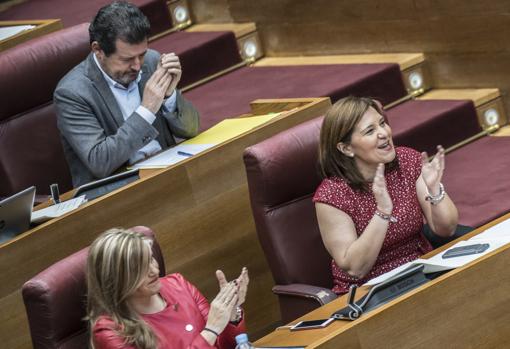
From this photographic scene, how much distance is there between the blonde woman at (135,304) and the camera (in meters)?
1.83

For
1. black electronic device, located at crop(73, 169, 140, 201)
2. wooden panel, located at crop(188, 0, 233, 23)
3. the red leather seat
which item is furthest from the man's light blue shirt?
wooden panel, located at crop(188, 0, 233, 23)

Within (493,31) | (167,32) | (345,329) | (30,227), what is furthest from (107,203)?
(167,32)

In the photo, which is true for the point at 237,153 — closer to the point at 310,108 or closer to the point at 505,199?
the point at 310,108

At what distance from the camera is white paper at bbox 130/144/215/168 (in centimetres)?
239

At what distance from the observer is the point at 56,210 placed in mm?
2256

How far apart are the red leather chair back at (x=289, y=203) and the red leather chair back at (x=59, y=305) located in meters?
0.40

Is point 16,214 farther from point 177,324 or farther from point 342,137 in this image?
point 342,137

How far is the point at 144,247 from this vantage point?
1.85m

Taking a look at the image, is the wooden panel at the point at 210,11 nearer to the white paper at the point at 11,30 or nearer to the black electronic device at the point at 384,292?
the white paper at the point at 11,30

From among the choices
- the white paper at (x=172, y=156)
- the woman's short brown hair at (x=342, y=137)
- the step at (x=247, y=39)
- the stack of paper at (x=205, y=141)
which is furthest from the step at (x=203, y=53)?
the woman's short brown hair at (x=342, y=137)

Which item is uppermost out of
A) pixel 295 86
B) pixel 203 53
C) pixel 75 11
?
pixel 75 11

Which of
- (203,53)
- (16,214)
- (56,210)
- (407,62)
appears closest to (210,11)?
(203,53)

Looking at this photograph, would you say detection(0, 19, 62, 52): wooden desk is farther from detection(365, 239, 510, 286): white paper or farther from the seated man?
detection(365, 239, 510, 286): white paper

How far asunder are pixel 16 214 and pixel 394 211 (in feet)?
2.10
